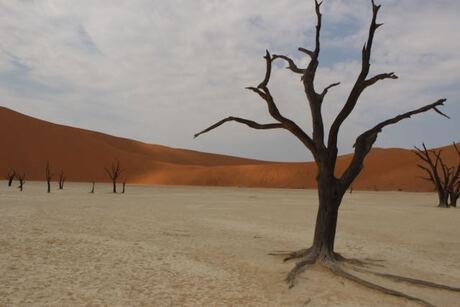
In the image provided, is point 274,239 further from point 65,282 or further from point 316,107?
point 65,282

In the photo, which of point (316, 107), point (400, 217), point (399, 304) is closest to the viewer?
point (399, 304)

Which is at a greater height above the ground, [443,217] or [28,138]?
[28,138]

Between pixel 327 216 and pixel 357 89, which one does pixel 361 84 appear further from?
pixel 327 216

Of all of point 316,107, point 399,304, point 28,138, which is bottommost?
point 399,304

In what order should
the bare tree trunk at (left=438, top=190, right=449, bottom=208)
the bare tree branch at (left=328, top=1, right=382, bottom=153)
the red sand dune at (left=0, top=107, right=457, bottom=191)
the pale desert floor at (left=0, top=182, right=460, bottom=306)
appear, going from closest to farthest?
the pale desert floor at (left=0, top=182, right=460, bottom=306) < the bare tree branch at (left=328, top=1, right=382, bottom=153) < the bare tree trunk at (left=438, top=190, right=449, bottom=208) < the red sand dune at (left=0, top=107, right=457, bottom=191)

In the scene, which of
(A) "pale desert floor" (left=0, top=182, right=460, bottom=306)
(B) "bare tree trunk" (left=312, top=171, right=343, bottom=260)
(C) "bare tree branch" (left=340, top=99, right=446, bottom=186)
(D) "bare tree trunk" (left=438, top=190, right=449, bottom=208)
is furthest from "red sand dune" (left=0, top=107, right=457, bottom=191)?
(B) "bare tree trunk" (left=312, top=171, right=343, bottom=260)

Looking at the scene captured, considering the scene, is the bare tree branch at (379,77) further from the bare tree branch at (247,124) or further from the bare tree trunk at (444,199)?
the bare tree trunk at (444,199)

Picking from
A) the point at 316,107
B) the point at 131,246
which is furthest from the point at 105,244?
the point at 316,107

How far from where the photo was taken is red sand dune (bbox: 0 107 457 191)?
2403 inches

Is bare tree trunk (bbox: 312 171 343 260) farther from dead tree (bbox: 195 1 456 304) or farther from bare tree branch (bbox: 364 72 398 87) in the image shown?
bare tree branch (bbox: 364 72 398 87)

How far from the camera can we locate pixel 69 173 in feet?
209

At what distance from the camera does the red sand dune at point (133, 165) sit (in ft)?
200

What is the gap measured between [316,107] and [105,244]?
14.7ft

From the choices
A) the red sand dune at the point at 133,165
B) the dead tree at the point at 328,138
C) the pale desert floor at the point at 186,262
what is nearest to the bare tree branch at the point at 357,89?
the dead tree at the point at 328,138
